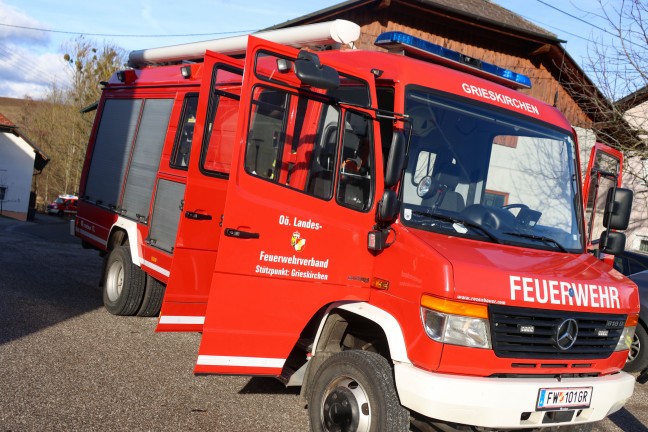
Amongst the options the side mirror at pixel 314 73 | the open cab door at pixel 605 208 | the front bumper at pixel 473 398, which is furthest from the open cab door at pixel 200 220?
the open cab door at pixel 605 208

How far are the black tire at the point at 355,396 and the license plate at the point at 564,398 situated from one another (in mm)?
840

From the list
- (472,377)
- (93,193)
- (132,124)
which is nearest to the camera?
(472,377)

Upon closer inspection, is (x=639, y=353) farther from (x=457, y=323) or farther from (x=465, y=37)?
(x=465, y=37)

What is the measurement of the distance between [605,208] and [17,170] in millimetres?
46895

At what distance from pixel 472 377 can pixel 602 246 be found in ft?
7.42

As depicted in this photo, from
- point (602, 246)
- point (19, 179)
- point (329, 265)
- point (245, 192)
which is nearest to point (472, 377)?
point (329, 265)

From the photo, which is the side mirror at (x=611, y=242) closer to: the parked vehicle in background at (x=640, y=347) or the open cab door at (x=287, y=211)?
the open cab door at (x=287, y=211)

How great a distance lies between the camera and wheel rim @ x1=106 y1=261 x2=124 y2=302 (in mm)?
8477

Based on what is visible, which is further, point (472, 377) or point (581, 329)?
point (581, 329)

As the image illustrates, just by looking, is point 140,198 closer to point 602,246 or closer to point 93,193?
point 93,193

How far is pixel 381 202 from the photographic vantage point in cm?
466

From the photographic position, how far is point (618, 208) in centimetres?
584

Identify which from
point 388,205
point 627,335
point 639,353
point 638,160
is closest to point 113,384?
point 388,205

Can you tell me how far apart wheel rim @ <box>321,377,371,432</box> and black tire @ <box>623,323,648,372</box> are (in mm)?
6245
